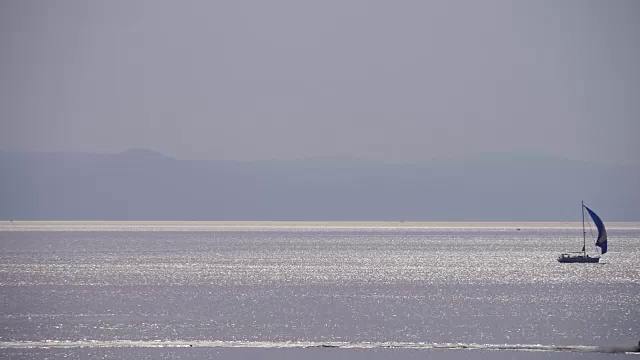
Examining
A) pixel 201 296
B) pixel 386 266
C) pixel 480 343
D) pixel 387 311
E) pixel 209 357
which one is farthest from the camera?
pixel 386 266

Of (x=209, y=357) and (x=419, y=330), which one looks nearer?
(x=209, y=357)

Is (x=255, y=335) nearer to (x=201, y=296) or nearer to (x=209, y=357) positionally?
(x=209, y=357)

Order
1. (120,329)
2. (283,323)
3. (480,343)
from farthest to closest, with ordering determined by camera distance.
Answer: (283,323), (120,329), (480,343)

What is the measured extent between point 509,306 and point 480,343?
993 inches

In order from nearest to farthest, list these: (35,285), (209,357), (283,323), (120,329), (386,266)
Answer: (209,357) → (120,329) → (283,323) → (35,285) → (386,266)

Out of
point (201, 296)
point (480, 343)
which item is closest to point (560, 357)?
point (480, 343)

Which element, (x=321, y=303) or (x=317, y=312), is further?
(x=321, y=303)

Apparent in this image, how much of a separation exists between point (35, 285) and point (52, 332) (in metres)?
46.2

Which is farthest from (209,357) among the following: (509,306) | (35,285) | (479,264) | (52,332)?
(479,264)

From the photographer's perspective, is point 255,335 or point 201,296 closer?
point 255,335

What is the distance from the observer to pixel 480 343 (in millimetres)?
63500

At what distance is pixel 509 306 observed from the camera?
8800cm

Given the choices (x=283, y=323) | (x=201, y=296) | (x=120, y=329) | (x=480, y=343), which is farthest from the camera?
(x=201, y=296)

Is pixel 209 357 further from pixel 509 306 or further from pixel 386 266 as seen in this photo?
pixel 386 266
